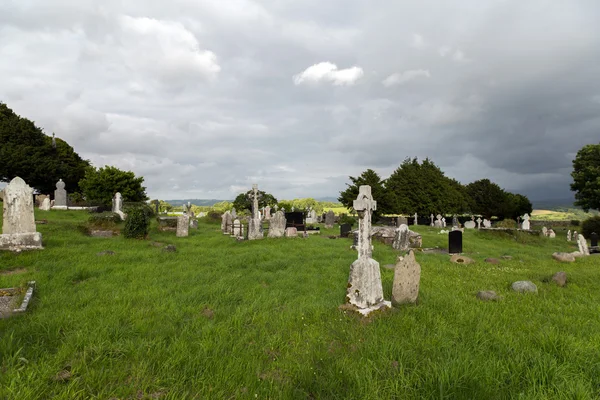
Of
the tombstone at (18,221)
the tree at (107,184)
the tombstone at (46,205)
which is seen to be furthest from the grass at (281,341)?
the tree at (107,184)

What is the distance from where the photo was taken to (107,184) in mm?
32281

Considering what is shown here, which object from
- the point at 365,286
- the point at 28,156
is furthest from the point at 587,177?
the point at 28,156

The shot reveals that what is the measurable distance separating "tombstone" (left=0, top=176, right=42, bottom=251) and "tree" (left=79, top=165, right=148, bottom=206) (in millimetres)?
23204

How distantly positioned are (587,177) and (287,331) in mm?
46121

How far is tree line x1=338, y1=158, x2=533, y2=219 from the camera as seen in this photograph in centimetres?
4262

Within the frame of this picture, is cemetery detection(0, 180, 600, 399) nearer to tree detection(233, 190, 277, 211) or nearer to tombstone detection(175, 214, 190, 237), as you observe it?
tombstone detection(175, 214, 190, 237)

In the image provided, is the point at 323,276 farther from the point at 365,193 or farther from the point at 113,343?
the point at 113,343

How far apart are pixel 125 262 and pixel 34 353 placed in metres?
5.82

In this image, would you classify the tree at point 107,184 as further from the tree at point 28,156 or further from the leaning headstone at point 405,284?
the leaning headstone at point 405,284

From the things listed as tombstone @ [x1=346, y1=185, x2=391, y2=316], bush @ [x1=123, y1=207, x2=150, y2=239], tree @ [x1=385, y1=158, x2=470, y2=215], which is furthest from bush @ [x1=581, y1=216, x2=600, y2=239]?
bush @ [x1=123, y1=207, x2=150, y2=239]

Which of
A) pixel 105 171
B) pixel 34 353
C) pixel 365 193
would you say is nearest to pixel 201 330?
pixel 34 353

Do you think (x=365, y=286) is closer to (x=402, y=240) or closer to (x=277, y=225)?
(x=402, y=240)

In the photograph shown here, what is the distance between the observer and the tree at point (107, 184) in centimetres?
3177

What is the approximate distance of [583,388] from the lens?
9.48ft
